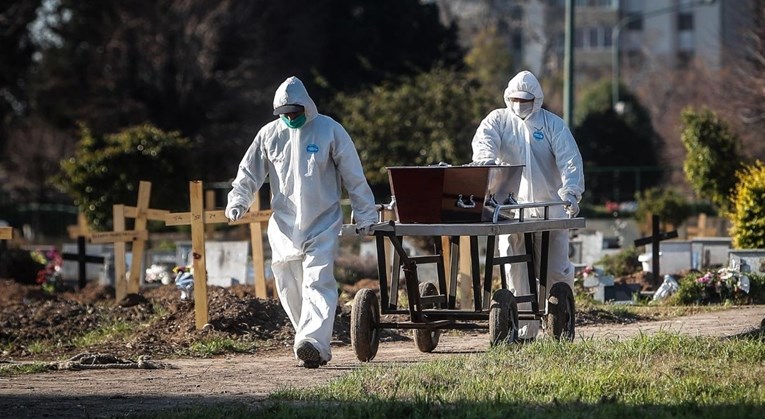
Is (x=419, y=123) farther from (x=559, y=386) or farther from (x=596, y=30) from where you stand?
(x=596, y=30)

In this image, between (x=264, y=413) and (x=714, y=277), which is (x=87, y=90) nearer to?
(x=714, y=277)

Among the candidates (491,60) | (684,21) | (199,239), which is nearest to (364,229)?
(199,239)

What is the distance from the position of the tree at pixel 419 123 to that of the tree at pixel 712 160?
7.91 metres

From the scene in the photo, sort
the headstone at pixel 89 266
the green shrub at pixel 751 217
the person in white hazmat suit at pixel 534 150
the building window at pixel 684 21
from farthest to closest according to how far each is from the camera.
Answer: the building window at pixel 684 21
the headstone at pixel 89 266
the green shrub at pixel 751 217
the person in white hazmat suit at pixel 534 150

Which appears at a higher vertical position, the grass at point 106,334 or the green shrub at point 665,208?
the green shrub at point 665,208

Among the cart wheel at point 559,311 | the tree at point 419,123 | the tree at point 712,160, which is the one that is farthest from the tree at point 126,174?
the cart wheel at point 559,311

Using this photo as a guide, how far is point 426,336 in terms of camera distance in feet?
37.6

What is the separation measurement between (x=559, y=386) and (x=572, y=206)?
2765 mm

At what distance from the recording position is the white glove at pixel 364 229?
10289mm

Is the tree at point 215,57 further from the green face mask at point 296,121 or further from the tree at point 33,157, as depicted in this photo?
the green face mask at point 296,121

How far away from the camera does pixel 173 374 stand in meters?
10.5

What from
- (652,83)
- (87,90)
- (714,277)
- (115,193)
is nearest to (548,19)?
(652,83)

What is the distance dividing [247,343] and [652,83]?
56654 mm

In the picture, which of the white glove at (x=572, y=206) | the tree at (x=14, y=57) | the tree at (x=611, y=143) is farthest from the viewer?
the tree at (x=14, y=57)
